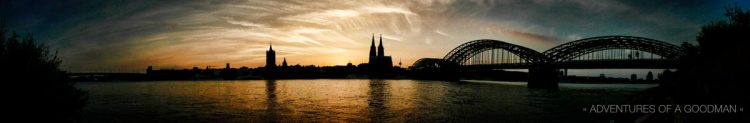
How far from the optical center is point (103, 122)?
29500 millimetres

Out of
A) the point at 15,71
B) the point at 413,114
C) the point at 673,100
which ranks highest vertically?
the point at 15,71

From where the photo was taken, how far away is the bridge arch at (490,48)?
4966 inches

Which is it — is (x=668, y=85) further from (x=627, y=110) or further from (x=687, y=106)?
(x=687, y=106)

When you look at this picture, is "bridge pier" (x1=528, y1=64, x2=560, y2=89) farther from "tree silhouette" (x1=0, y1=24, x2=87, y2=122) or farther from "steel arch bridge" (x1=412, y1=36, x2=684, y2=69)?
"tree silhouette" (x1=0, y1=24, x2=87, y2=122)

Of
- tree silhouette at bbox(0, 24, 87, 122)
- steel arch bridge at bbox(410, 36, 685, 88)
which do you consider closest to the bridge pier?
steel arch bridge at bbox(410, 36, 685, 88)

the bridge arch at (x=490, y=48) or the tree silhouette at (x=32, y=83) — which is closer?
the tree silhouette at (x=32, y=83)

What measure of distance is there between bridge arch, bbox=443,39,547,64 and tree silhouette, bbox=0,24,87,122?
383 ft

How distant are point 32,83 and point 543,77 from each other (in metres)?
109

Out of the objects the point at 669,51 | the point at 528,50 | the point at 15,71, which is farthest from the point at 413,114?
the point at 528,50

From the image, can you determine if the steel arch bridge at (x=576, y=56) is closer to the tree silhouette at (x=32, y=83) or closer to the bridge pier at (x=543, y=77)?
the bridge pier at (x=543, y=77)

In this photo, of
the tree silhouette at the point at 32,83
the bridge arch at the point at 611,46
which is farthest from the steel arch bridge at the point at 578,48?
the tree silhouette at the point at 32,83

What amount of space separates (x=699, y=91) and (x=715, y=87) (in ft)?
2.24

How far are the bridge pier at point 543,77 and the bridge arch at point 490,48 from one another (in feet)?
23.4

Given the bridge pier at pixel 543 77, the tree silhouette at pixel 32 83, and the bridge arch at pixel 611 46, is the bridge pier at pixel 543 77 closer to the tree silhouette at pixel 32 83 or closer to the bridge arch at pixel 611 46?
the bridge arch at pixel 611 46
